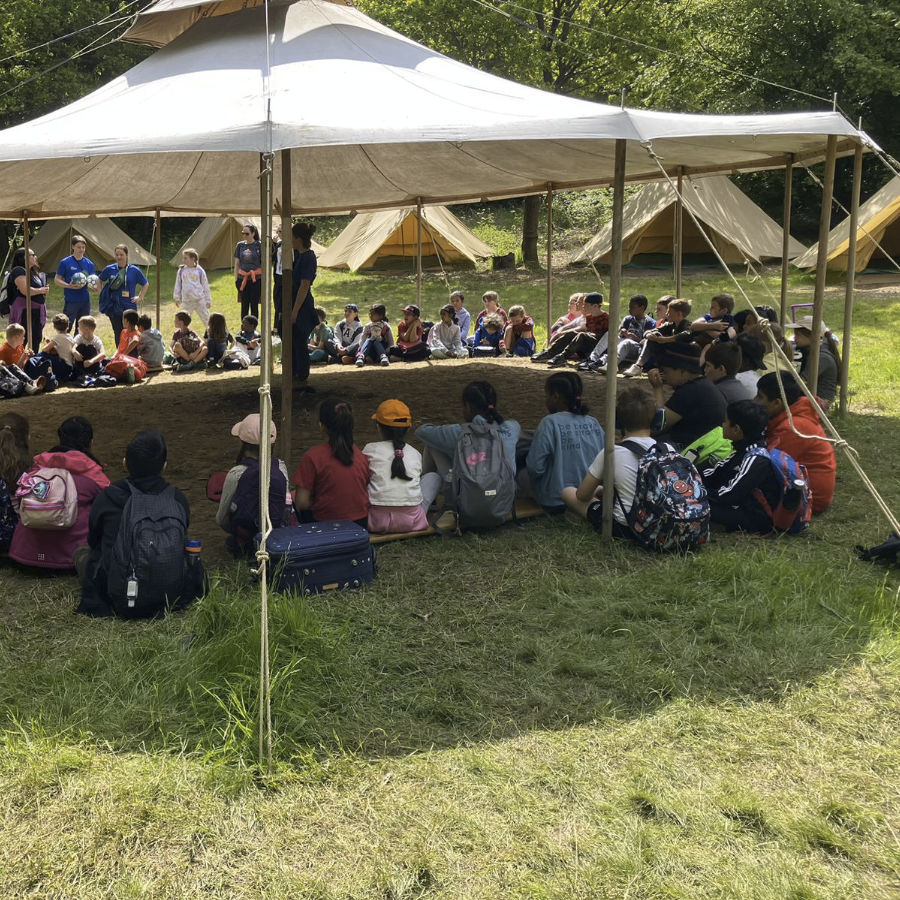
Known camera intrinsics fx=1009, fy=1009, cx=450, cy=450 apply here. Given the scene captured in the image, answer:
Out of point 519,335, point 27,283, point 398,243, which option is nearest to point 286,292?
point 27,283

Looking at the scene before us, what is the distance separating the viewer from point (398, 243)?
20.8 meters

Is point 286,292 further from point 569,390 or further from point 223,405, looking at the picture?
point 223,405

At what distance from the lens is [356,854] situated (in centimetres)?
292

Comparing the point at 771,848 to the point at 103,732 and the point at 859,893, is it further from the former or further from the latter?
the point at 103,732

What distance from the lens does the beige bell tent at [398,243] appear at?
2003 centimetres

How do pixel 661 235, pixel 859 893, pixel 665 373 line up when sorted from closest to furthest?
pixel 859 893 < pixel 665 373 < pixel 661 235

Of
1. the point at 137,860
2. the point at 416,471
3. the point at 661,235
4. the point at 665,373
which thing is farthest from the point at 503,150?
the point at 661,235

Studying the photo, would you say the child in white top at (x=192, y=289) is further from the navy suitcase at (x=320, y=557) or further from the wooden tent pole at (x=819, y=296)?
the navy suitcase at (x=320, y=557)

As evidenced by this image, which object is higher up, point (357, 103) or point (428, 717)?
point (357, 103)

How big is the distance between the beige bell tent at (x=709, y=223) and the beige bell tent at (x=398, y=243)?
258 cm

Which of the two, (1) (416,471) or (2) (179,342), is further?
(2) (179,342)

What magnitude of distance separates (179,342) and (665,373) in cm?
675

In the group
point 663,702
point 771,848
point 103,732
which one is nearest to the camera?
point 771,848

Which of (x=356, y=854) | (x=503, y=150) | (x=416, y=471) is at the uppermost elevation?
(x=503, y=150)
